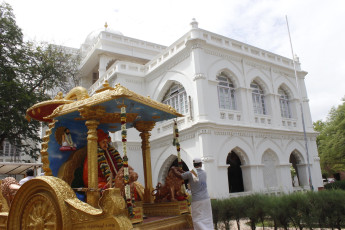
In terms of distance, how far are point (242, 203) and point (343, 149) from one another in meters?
17.5

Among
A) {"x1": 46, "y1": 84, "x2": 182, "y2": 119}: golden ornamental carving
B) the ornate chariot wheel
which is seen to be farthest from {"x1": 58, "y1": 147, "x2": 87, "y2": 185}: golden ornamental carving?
{"x1": 46, "y1": 84, "x2": 182, "y2": 119}: golden ornamental carving

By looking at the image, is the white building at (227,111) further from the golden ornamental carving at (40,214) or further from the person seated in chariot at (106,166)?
the golden ornamental carving at (40,214)

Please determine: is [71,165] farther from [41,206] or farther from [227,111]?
[227,111]

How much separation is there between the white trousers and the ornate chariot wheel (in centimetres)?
208

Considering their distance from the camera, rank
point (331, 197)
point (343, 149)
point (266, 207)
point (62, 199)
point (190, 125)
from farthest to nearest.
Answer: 1. point (343, 149)
2. point (190, 125)
3. point (266, 207)
4. point (331, 197)
5. point (62, 199)

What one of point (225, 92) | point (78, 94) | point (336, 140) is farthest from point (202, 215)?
point (336, 140)

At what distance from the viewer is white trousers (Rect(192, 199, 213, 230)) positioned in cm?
498

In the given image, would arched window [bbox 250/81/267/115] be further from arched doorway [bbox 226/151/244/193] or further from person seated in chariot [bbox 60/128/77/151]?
person seated in chariot [bbox 60/128/77/151]

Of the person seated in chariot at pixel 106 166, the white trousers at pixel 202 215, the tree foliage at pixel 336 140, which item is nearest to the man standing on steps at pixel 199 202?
the white trousers at pixel 202 215

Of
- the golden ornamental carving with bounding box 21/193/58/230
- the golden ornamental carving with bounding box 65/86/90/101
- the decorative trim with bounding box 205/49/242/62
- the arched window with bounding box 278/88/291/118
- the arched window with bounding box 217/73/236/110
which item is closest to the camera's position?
the golden ornamental carving with bounding box 21/193/58/230

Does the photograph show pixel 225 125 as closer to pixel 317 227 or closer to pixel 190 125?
pixel 190 125

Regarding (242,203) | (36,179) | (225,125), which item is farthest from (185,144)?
(36,179)

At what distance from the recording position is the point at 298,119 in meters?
17.1

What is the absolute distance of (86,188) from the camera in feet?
17.1
